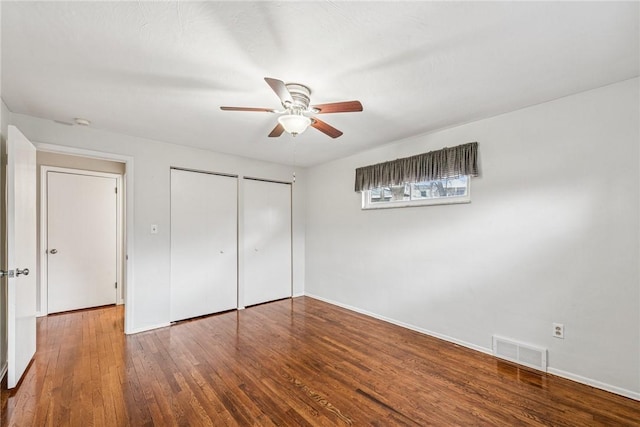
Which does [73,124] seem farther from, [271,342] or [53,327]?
[271,342]

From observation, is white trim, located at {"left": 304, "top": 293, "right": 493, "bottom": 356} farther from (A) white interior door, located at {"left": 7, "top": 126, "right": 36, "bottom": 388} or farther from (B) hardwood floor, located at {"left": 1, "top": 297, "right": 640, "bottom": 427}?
(A) white interior door, located at {"left": 7, "top": 126, "right": 36, "bottom": 388}

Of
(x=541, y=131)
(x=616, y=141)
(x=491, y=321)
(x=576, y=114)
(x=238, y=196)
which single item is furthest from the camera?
(x=238, y=196)

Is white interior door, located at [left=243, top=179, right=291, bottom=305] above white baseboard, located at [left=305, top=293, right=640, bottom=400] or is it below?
above

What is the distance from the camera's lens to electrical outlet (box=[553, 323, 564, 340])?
2.37 metres

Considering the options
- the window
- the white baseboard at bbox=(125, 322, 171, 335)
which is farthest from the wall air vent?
Result: the white baseboard at bbox=(125, 322, 171, 335)

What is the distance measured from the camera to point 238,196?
4.36 metres

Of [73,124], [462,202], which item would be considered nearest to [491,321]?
[462,202]

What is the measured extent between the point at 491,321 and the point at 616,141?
1.87 m

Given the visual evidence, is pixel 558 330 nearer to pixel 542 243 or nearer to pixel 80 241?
pixel 542 243

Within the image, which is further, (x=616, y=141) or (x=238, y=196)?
(x=238, y=196)

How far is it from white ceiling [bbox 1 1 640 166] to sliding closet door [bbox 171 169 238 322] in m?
1.34

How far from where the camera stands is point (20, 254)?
89.2 inches

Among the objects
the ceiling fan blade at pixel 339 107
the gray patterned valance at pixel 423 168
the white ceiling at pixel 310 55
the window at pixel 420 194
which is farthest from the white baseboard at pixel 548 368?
the ceiling fan blade at pixel 339 107

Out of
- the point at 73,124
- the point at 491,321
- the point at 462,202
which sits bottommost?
the point at 491,321
